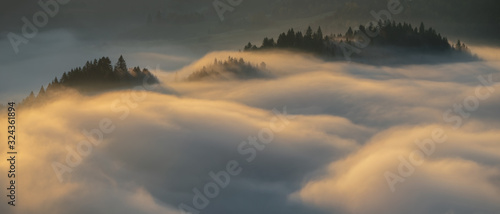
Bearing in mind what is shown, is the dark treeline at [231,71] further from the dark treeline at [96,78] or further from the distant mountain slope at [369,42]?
the dark treeline at [96,78]

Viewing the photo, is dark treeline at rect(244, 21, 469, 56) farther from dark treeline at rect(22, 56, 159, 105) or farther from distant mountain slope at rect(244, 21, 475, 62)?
dark treeline at rect(22, 56, 159, 105)

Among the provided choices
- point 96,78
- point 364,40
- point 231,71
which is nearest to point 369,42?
point 364,40

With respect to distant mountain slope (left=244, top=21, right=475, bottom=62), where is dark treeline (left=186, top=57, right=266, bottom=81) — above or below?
below

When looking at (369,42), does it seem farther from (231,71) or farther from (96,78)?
(96,78)

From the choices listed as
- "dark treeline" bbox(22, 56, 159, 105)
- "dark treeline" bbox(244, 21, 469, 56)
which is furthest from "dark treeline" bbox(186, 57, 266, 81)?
"dark treeline" bbox(22, 56, 159, 105)

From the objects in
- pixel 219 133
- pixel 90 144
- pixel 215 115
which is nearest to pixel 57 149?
pixel 90 144

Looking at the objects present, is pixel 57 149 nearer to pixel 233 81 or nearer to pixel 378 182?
pixel 378 182
